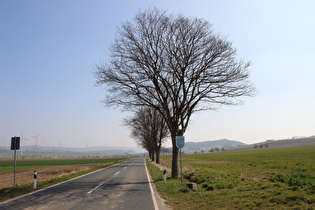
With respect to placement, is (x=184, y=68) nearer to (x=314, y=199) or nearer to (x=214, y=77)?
(x=214, y=77)

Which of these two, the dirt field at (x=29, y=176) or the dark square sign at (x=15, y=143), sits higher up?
the dark square sign at (x=15, y=143)

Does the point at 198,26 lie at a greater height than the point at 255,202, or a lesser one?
greater

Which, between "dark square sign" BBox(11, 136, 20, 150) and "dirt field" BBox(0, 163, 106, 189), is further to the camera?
"dirt field" BBox(0, 163, 106, 189)

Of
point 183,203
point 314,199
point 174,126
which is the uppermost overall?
point 174,126

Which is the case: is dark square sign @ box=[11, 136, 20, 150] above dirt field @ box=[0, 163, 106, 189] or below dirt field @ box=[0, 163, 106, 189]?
above

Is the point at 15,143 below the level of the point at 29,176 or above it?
above

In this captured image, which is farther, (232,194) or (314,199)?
(232,194)

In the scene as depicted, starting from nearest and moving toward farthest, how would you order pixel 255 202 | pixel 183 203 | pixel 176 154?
pixel 255 202 → pixel 183 203 → pixel 176 154

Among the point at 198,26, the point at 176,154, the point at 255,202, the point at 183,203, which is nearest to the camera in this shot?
the point at 255,202

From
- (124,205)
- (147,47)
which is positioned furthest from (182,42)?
(124,205)

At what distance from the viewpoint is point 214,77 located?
1467cm

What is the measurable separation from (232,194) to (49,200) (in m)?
7.33

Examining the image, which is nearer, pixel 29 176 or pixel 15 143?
pixel 15 143

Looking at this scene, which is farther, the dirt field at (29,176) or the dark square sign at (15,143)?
the dirt field at (29,176)
